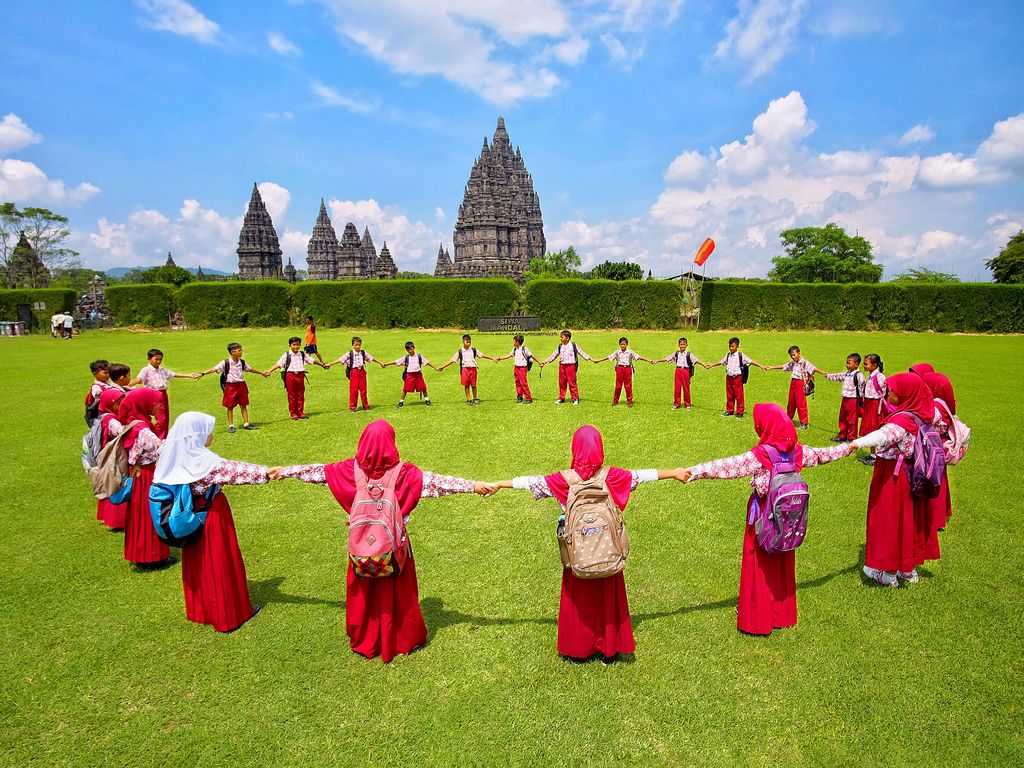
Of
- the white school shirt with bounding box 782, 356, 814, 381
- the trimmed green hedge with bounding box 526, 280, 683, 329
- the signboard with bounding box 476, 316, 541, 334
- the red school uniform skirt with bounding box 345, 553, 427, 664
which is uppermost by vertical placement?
the trimmed green hedge with bounding box 526, 280, 683, 329

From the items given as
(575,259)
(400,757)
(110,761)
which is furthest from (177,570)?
(575,259)

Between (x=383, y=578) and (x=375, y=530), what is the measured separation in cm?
60

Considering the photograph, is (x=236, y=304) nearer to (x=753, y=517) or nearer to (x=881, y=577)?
(x=753, y=517)

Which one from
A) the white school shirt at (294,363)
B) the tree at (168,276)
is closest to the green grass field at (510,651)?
the white school shirt at (294,363)

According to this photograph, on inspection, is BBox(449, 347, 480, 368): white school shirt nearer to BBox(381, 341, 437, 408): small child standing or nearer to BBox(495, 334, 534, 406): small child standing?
BBox(495, 334, 534, 406): small child standing

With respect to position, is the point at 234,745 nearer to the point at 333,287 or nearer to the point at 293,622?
the point at 293,622

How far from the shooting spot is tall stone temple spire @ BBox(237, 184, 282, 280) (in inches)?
3201

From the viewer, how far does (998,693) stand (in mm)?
3861

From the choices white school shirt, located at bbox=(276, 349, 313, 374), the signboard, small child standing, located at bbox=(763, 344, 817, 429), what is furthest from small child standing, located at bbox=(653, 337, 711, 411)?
the signboard

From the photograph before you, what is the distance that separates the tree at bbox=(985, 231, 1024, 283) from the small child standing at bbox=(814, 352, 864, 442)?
174 ft

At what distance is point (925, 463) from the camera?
4.82 metres

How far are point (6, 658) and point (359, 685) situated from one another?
289 centimetres

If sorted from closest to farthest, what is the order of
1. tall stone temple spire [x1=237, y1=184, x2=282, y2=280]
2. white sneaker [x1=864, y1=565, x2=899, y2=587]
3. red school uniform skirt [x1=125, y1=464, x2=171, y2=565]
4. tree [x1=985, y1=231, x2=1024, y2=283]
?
white sneaker [x1=864, y1=565, x2=899, y2=587]
red school uniform skirt [x1=125, y1=464, x2=171, y2=565]
tree [x1=985, y1=231, x2=1024, y2=283]
tall stone temple spire [x1=237, y1=184, x2=282, y2=280]

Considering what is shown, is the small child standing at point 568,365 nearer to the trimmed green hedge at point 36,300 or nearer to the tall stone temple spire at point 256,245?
the trimmed green hedge at point 36,300
